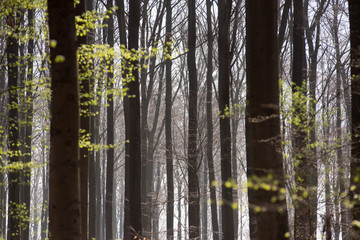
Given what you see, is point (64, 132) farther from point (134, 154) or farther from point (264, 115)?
point (134, 154)

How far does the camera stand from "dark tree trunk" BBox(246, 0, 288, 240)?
20.5 feet

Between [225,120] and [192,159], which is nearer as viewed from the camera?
[192,159]

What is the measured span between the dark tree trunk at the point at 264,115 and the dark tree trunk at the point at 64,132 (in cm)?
230

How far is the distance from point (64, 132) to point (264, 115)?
2684mm

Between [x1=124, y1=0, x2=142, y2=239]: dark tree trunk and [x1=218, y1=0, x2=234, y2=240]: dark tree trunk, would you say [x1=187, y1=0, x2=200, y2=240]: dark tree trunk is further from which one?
[x1=124, y1=0, x2=142, y2=239]: dark tree trunk

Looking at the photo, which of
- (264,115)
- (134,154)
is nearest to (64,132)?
(264,115)

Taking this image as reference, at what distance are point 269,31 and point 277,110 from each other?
1.18 m

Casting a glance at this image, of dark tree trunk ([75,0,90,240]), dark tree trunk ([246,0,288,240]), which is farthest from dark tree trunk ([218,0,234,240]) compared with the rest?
dark tree trunk ([246,0,288,240])

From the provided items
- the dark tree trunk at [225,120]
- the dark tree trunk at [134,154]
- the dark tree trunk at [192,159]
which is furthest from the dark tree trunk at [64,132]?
the dark tree trunk at [225,120]

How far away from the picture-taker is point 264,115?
21.0ft

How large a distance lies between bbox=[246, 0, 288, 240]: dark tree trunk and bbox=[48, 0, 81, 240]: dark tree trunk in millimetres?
2303

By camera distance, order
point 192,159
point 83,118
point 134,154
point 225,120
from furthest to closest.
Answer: point 225,120 < point 192,159 < point 134,154 < point 83,118

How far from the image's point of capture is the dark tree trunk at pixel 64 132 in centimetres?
550

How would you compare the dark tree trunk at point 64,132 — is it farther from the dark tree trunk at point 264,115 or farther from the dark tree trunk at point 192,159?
the dark tree trunk at point 192,159
